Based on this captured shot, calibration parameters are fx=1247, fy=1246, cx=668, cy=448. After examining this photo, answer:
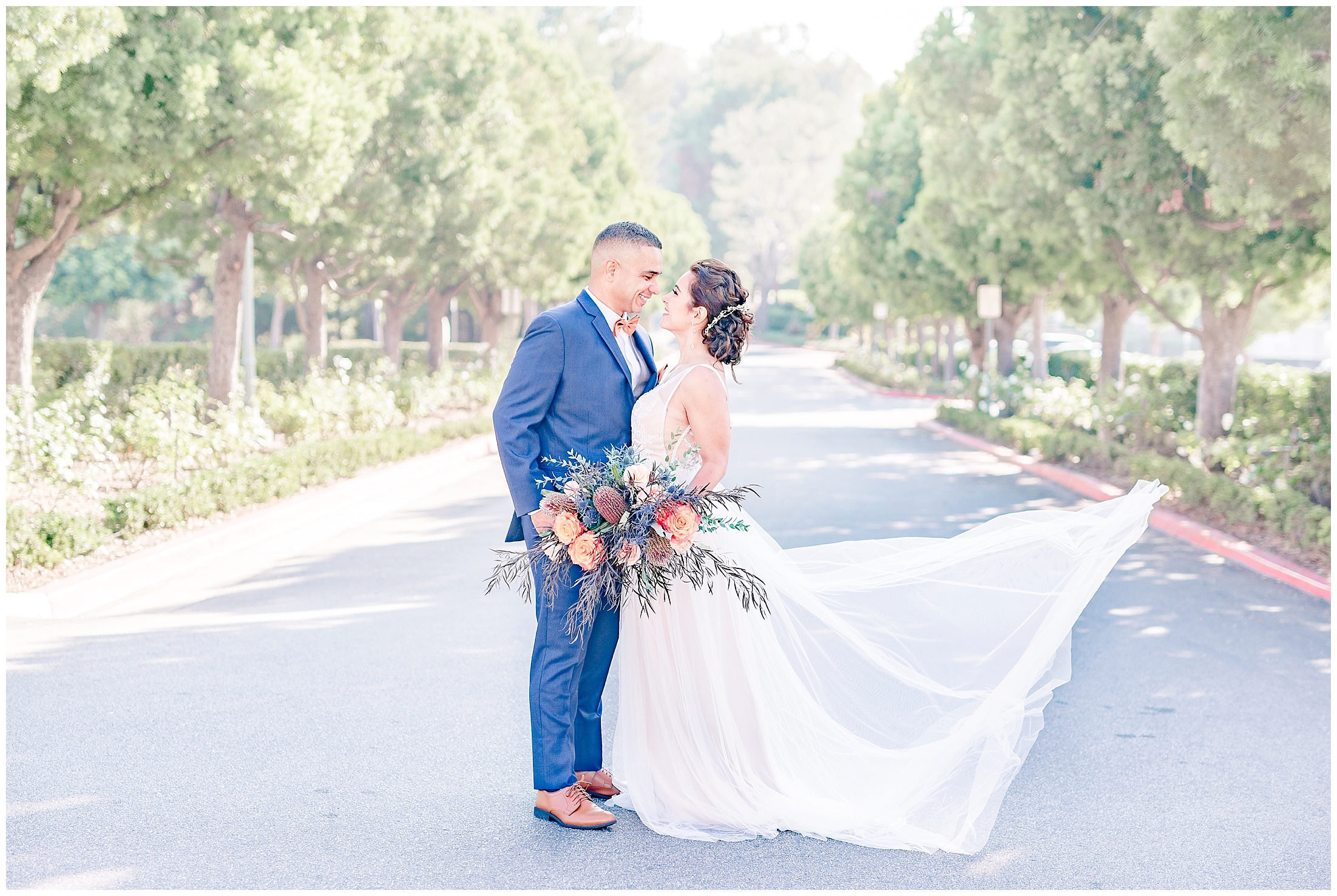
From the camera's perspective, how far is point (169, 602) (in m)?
8.45

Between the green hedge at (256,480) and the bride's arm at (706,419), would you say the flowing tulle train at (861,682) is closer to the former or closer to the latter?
the bride's arm at (706,419)

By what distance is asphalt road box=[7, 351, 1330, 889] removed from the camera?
4.11m

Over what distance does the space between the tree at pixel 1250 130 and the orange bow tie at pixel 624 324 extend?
695 cm

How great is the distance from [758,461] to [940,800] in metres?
13.4

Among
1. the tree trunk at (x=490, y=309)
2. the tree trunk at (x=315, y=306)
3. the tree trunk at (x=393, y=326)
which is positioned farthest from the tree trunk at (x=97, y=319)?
the tree trunk at (x=315, y=306)

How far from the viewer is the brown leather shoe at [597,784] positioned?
469 centimetres

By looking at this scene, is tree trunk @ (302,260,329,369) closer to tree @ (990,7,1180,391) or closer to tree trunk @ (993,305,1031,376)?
tree @ (990,7,1180,391)

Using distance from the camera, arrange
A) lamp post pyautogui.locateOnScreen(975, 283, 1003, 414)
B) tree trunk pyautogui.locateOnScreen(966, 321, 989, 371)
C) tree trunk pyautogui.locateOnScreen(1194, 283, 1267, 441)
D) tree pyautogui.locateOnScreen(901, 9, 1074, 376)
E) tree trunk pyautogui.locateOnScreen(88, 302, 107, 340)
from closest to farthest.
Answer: tree trunk pyautogui.locateOnScreen(1194, 283, 1267, 441)
tree pyautogui.locateOnScreen(901, 9, 1074, 376)
lamp post pyautogui.locateOnScreen(975, 283, 1003, 414)
tree trunk pyautogui.locateOnScreen(966, 321, 989, 371)
tree trunk pyautogui.locateOnScreen(88, 302, 107, 340)

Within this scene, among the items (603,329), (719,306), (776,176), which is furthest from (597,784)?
(776,176)

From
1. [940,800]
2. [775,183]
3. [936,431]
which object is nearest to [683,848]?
[940,800]

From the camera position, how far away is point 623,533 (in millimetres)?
4117

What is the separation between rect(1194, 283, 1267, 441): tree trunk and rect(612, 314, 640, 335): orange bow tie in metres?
13.7

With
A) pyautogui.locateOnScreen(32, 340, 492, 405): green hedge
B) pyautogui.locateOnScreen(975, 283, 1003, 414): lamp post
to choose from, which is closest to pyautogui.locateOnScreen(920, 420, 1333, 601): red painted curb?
pyautogui.locateOnScreen(975, 283, 1003, 414): lamp post

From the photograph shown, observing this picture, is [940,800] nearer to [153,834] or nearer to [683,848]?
[683,848]
